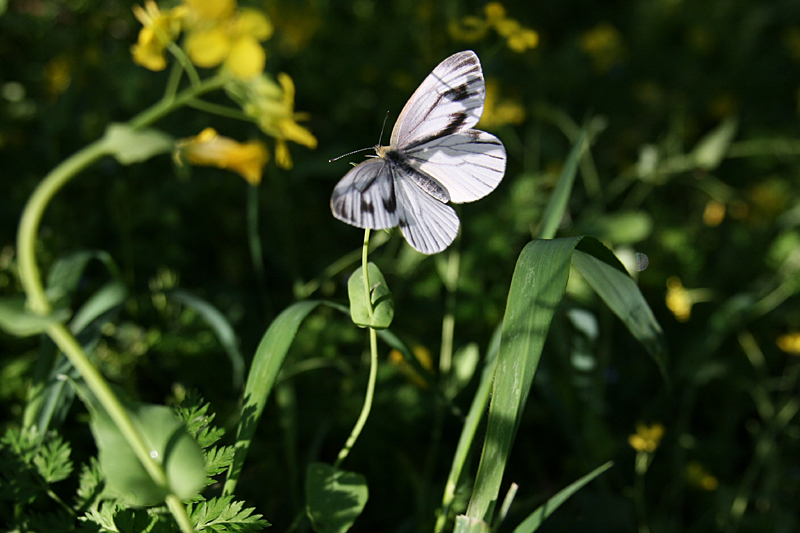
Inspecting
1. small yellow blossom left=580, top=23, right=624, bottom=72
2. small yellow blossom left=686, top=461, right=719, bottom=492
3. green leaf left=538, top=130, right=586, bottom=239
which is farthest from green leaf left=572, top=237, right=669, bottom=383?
small yellow blossom left=580, top=23, right=624, bottom=72

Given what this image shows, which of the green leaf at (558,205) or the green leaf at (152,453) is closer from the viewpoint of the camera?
the green leaf at (152,453)

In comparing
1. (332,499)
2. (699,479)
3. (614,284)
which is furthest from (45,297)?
(699,479)

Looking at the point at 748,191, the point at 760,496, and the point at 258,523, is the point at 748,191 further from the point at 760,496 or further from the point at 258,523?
the point at 258,523

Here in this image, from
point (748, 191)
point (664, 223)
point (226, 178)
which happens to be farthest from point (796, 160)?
point (226, 178)

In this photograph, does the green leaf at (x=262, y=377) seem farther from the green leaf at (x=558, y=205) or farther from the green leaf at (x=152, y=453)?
the green leaf at (x=558, y=205)

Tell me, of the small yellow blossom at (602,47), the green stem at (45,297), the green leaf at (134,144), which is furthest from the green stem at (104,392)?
the small yellow blossom at (602,47)

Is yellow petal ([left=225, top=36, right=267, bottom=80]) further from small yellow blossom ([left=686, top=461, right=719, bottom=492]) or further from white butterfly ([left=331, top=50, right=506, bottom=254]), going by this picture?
small yellow blossom ([left=686, top=461, right=719, bottom=492])

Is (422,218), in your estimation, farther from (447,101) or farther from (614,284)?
(614,284)
